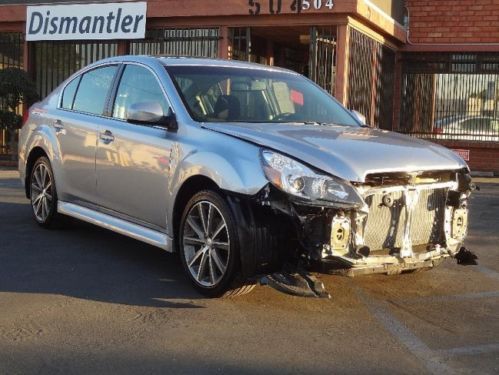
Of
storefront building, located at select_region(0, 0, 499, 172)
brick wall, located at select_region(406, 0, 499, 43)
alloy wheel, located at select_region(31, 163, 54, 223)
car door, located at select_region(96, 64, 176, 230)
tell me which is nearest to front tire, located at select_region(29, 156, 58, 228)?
alloy wheel, located at select_region(31, 163, 54, 223)

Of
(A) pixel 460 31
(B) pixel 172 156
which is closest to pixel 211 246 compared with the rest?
(B) pixel 172 156

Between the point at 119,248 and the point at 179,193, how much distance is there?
1643 millimetres

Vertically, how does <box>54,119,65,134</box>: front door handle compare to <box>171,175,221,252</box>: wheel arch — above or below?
above

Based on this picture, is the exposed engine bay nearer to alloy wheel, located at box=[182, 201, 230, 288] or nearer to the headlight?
the headlight

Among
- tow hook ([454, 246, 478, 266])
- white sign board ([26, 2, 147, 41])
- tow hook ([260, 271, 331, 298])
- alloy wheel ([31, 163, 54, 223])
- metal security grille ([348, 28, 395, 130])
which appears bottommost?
tow hook ([260, 271, 331, 298])

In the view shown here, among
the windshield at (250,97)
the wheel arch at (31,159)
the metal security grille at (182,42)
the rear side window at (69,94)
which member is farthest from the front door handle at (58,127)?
the metal security grille at (182,42)

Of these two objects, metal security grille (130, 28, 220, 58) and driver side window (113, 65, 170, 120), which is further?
metal security grille (130, 28, 220, 58)

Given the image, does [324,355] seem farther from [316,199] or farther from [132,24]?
[132,24]

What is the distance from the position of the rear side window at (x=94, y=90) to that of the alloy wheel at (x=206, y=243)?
1828 mm

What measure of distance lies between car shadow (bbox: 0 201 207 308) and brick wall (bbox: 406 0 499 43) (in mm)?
11737

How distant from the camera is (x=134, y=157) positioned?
18.5 ft

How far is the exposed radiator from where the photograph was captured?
463 cm

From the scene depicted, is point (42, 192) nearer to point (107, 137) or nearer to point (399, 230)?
point (107, 137)

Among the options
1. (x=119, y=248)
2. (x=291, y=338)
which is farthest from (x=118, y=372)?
(x=119, y=248)
